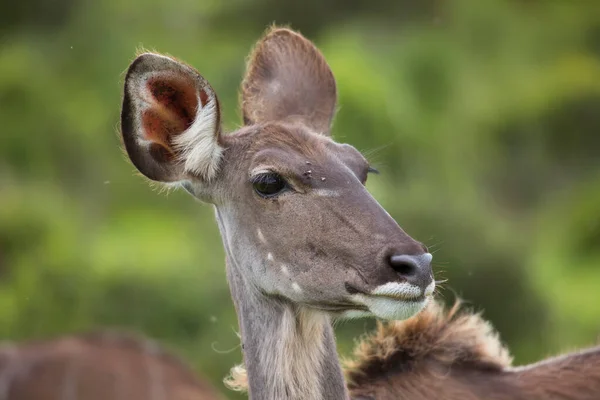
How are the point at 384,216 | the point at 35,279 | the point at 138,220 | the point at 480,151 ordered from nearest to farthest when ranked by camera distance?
the point at 384,216 → the point at 35,279 → the point at 138,220 → the point at 480,151

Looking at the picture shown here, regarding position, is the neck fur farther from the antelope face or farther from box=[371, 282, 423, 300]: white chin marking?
box=[371, 282, 423, 300]: white chin marking

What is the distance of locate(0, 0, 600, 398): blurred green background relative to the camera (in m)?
11.9

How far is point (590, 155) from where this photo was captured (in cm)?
1778

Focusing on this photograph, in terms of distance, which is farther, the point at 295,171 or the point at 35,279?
the point at 35,279

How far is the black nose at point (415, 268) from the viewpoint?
414cm

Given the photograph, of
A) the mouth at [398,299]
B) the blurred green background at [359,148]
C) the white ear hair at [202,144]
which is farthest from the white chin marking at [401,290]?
the blurred green background at [359,148]

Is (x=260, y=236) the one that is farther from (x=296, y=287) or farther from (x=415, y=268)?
(x=415, y=268)

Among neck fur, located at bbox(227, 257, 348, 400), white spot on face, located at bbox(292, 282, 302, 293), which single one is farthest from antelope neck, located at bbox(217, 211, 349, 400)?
white spot on face, located at bbox(292, 282, 302, 293)

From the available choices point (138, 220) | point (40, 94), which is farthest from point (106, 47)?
point (138, 220)

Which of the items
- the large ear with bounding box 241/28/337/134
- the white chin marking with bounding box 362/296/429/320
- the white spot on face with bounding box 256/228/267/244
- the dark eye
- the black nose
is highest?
the large ear with bounding box 241/28/337/134

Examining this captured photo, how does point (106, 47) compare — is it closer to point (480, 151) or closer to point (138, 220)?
point (138, 220)

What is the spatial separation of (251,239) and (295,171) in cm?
32

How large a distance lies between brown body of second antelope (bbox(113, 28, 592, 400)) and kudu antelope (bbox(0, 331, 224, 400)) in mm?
1347

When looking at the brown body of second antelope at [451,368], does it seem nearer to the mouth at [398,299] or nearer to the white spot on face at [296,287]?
the white spot on face at [296,287]
